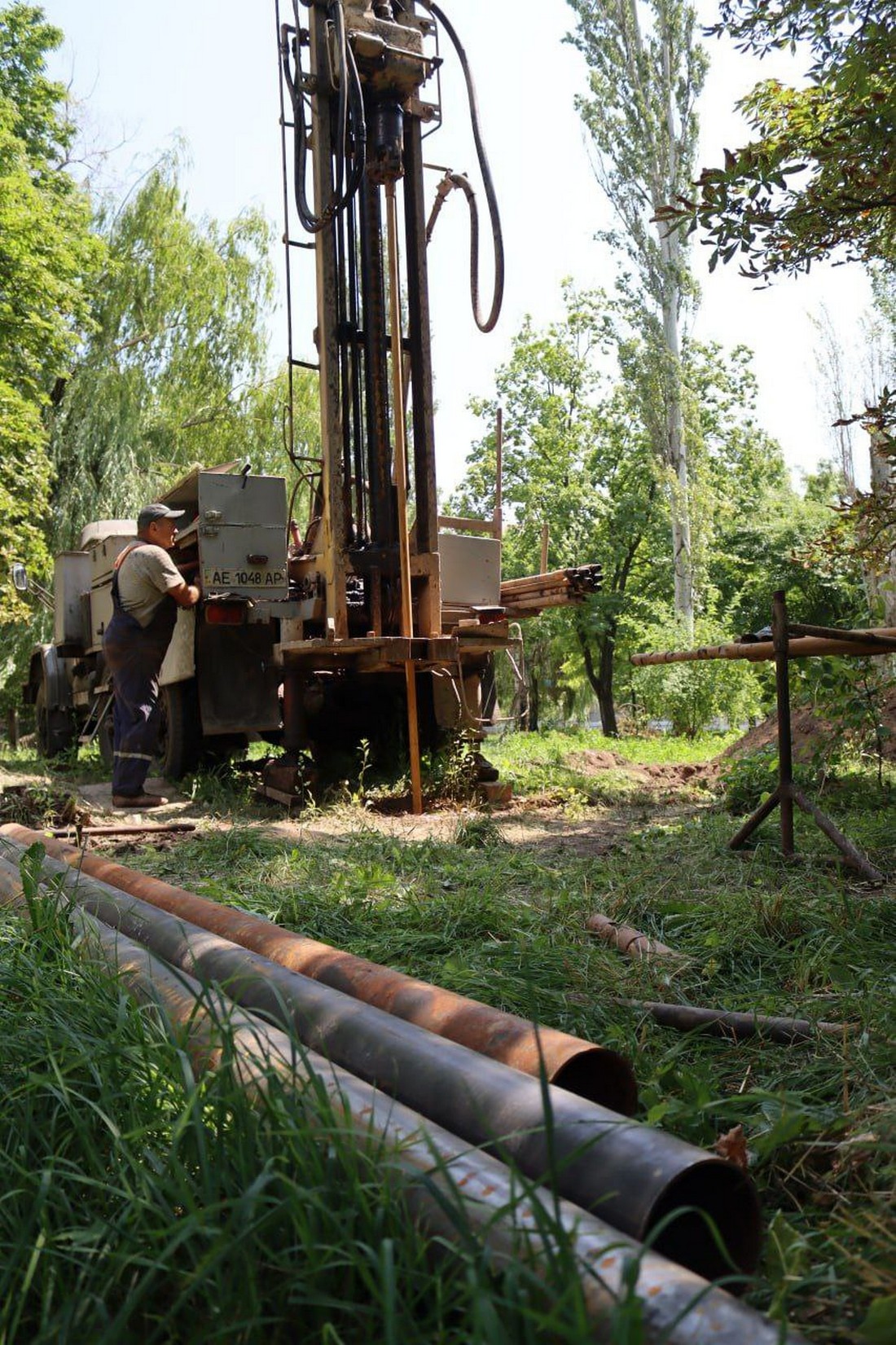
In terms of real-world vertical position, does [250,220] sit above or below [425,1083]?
above

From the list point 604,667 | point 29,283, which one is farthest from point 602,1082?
point 604,667

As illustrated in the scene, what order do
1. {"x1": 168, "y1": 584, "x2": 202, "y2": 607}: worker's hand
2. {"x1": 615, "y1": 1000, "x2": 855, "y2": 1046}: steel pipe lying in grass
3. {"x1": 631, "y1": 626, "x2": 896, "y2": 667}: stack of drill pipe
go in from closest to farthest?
{"x1": 615, "y1": 1000, "x2": 855, "y2": 1046}: steel pipe lying in grass
{"x1": 631, "y1": 626, "x2": 896, "y2": 667}: stack of drill pipe
{"x1": 168, "y1": 584, "x2": 202, "y2": 607}: worker's hand

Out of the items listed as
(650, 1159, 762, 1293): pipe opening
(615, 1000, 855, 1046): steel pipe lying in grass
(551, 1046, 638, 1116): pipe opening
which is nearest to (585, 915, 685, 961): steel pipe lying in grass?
(615, 1000, 855, 1046): steel pipe lying in grass

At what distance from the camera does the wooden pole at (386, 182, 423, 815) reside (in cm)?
796

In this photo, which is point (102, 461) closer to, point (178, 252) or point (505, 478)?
point (178, 252)

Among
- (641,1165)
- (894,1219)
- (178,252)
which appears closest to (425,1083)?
(641,1165)

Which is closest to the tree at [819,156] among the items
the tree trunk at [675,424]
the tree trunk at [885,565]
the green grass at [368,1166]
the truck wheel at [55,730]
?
the tree trunk at [885,565]

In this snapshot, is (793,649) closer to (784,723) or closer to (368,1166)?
(784,723)

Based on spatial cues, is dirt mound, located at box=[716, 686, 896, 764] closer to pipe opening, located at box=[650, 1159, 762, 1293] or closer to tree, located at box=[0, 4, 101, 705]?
pipe opening, located at box=[650, 1159, 762, 1293]

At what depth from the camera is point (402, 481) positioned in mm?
8180

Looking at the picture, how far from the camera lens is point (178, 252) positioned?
71.5ft

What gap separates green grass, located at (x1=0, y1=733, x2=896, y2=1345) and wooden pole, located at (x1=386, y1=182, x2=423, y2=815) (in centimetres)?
346

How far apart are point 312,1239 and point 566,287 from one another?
Result: 37433 mm

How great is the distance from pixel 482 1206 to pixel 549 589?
8.12 meters
